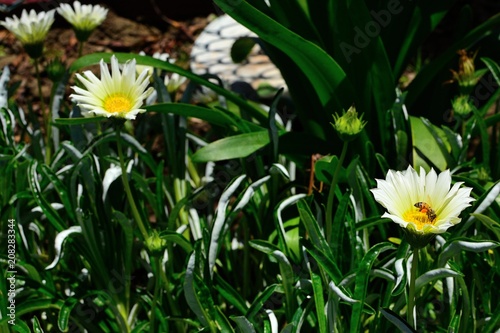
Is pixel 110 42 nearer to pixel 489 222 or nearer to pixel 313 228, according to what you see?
pixel 313 228

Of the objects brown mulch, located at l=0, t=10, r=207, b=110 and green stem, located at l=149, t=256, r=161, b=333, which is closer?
green stem, located at l=149, t=256, r=161, b=333

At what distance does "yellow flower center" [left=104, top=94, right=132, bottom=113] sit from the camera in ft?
4.59

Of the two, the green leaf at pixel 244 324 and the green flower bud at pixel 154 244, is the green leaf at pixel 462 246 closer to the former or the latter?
the green leaf at pixel 244 324

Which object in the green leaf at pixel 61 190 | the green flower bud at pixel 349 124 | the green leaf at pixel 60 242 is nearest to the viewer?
the green flower bud at pixel 349 124

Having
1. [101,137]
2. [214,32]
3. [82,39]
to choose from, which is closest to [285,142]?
[101,137]

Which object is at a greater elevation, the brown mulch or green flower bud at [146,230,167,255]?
the brown mulch

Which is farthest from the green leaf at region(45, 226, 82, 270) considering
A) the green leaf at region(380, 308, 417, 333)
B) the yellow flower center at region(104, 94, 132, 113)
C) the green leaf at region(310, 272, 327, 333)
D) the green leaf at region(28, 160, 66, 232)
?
the green leaf at region(380, 308, 417, 333)

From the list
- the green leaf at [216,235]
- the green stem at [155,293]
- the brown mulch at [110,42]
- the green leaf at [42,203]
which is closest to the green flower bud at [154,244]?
the green stem at [155,293]

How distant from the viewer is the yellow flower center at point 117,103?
140cm

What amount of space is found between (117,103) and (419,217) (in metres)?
0.59

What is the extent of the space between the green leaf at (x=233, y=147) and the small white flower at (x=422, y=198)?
54 cm

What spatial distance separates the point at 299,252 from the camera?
165 centimetres

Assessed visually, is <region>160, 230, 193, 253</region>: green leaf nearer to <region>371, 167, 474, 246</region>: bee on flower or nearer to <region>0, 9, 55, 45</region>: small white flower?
<region>371, 167, 474, 246</region>: bee on flower

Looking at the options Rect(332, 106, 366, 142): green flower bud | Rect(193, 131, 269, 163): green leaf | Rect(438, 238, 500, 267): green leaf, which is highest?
Rect(332, 106, 366, 142): green flower bud
